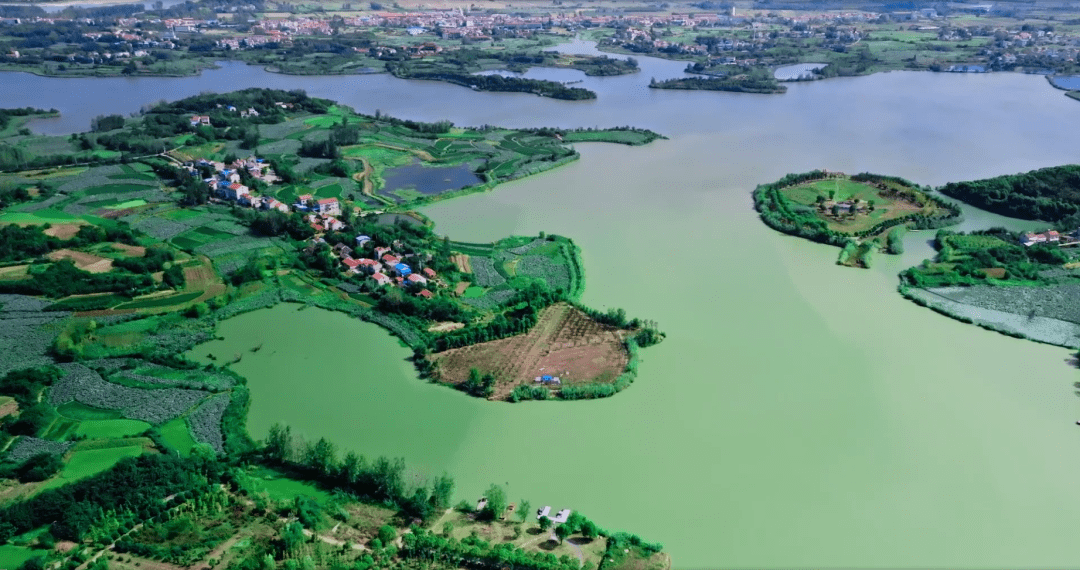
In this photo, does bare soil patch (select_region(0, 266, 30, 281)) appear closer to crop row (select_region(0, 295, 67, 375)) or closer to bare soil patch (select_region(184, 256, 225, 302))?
crop row (select_region(0, 295, 67, 375))

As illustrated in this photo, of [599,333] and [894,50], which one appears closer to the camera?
[599,333]

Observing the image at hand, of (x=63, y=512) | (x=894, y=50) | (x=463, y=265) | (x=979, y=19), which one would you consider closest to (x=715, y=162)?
(x=463, y=265)

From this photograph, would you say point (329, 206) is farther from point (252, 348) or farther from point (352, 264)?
point (252, 348)

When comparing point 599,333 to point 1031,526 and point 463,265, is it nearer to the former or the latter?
point 463,265

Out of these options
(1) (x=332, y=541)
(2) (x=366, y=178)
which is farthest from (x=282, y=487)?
(2) (x=366, y=178)

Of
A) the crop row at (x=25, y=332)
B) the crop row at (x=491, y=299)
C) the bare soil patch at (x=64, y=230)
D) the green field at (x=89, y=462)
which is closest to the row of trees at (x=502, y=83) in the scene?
the crop row at (x=491, y=299)

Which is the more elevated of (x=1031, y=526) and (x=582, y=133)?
(x=582, y=133)

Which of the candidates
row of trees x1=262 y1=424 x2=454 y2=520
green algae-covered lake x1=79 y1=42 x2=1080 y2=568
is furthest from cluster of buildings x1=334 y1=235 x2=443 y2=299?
row of trees x1=262 y1=424 x2=454 y2=520
